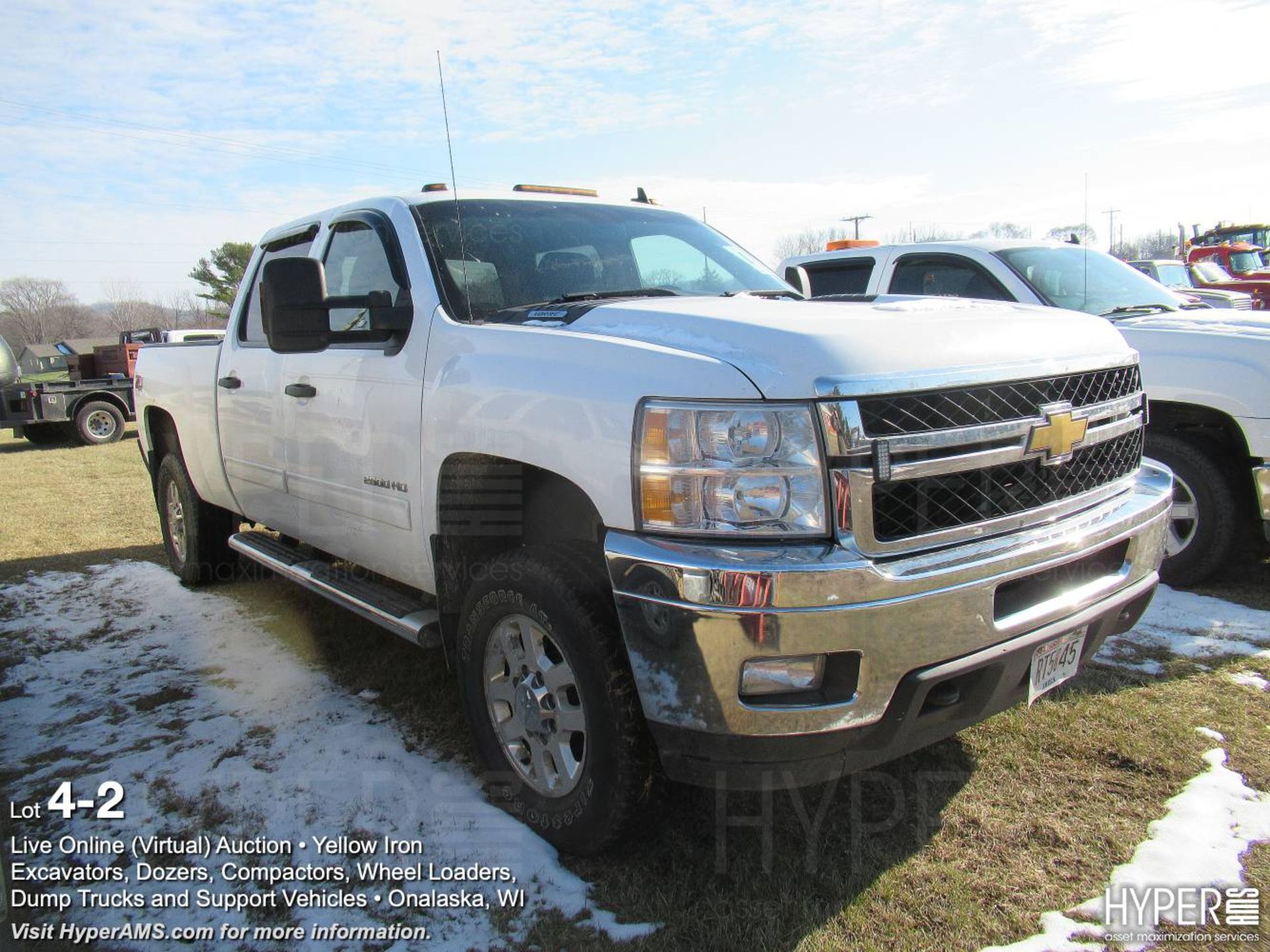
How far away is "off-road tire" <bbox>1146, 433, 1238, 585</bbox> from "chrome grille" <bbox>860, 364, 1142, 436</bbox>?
2380 mm

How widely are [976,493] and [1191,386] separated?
2.98 metres

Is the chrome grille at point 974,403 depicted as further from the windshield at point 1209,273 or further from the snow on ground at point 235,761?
the windshield at point 1209,273

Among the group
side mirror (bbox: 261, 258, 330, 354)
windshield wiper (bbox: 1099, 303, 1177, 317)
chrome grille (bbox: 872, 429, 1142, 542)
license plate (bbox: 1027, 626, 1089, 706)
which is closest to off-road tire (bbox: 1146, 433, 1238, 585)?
windshield wiper (bbox: 1099, 303, 1177, 317)

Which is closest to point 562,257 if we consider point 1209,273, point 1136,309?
point 1136,309

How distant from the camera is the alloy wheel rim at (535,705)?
2.59 m

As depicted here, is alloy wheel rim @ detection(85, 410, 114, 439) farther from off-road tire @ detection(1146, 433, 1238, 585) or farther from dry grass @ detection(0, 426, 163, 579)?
off-road tire @ detection(1146, 433, 1238, 585)

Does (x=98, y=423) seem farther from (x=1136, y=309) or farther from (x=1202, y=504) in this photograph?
(x=1202, y=504)

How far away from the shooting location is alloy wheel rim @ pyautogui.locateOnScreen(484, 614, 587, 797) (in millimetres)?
2590

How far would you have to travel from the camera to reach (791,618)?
2.07m

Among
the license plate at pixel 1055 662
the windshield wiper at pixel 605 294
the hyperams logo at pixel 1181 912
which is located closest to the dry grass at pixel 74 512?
the windshield wiper at pixel 605 294

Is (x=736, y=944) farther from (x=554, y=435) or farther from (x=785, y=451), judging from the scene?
(x=554, y=435)

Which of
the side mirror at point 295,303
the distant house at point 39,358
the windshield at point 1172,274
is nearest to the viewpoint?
the side mirror at point 295,303

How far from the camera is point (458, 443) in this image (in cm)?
293

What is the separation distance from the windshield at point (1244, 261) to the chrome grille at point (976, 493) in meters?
23.9
